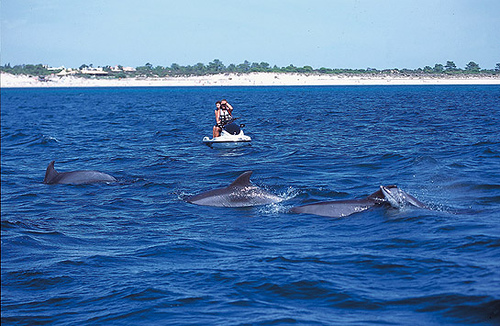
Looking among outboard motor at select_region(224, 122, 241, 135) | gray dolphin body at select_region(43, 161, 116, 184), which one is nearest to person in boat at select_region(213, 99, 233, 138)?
outboard motor at select_region(224, 122, 241, 135)

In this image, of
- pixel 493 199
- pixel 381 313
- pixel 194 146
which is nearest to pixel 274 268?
pixel 381 313

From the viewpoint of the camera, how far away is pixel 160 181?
725 inches

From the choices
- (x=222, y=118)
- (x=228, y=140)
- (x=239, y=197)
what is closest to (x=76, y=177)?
(x=239, y=197)

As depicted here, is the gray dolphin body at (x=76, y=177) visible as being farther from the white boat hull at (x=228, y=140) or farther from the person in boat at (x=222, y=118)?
the person in boat at (x=222, y=118)

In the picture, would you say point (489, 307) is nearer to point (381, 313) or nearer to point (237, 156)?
point (381, 313)

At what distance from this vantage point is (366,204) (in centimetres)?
1268

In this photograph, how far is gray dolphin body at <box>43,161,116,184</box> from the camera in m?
17.9

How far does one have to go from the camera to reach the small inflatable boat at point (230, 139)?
2677 cm

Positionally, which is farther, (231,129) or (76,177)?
Answer: (231,129)

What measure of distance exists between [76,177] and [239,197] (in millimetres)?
6218

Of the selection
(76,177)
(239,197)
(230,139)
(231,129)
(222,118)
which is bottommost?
(76,177)

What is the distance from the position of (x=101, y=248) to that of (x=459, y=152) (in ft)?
52.9

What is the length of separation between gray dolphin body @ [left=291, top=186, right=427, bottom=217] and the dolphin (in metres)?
1.42

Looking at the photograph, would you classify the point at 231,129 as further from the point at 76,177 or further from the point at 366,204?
the point at 366,204
